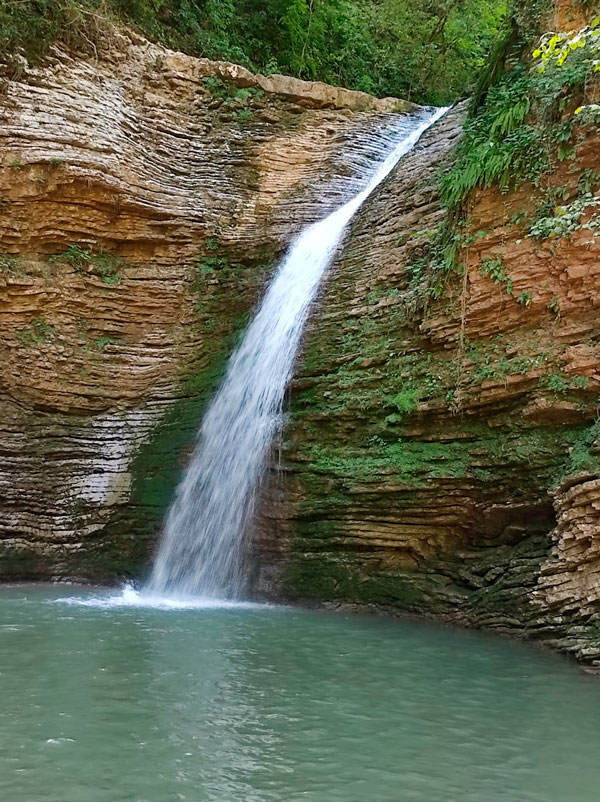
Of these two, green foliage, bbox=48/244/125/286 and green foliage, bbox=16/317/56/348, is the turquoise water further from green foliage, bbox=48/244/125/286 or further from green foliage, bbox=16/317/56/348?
green foliage, bbox=48/244/125/286

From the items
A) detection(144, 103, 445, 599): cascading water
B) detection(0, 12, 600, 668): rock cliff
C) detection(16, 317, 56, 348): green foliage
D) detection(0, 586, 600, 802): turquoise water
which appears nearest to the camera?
detection(0, 586, 600, 802): turquoise water

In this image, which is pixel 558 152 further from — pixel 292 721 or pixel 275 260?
pixel 292 721

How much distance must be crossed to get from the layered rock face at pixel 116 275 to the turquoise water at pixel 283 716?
3258mm

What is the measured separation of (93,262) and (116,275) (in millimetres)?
390

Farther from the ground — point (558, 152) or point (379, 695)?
point (558, 152)

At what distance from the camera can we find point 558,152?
7.77 metres

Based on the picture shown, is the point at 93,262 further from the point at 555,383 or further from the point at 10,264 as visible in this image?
the point at 555,383

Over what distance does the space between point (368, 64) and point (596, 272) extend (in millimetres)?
13926

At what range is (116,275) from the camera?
455 inches

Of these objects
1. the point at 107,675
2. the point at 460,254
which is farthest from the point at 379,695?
the point at 460,254

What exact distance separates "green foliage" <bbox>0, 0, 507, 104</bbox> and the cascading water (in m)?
5.26

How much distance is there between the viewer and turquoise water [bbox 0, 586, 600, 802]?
3.36m

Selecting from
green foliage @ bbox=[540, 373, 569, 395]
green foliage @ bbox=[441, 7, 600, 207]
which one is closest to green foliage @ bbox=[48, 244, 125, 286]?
green foliage @ bbox=[441, 7, 600, 207]

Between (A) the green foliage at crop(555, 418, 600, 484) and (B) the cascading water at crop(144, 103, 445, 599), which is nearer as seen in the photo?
(A) the green foliage at crop(555, 418, 600, 484)
